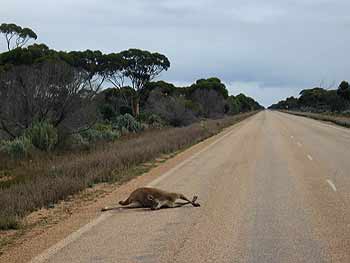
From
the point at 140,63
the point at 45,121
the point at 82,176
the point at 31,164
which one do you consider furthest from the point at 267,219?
the point at 140,63

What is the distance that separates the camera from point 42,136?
75.9 feet

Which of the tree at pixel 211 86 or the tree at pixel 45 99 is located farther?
the tree at pixel 211 86

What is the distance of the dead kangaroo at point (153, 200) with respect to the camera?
35.4ft

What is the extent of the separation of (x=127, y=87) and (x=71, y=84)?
32852 millimetres

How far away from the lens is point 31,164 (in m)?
19.8

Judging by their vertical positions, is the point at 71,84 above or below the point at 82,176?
above

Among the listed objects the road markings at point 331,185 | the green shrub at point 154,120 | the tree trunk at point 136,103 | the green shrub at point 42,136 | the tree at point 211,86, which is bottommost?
the green shrub at point 154,120

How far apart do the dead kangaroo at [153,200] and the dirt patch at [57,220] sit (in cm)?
53

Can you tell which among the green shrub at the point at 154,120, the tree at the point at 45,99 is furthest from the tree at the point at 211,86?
the tree at the point at 45,99

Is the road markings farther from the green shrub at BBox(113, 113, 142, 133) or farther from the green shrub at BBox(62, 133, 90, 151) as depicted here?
the green shrub at BBox(113, 113, 142, 133)

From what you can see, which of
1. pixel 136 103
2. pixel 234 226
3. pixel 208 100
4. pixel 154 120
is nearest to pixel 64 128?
pixel 234 226

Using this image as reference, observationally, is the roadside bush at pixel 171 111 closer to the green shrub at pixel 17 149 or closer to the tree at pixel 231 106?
the green shrub at pixel 17 149

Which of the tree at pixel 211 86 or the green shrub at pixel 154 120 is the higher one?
the tree at pixel 211 86

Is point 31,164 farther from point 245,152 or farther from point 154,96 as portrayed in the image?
→ point 154,96
